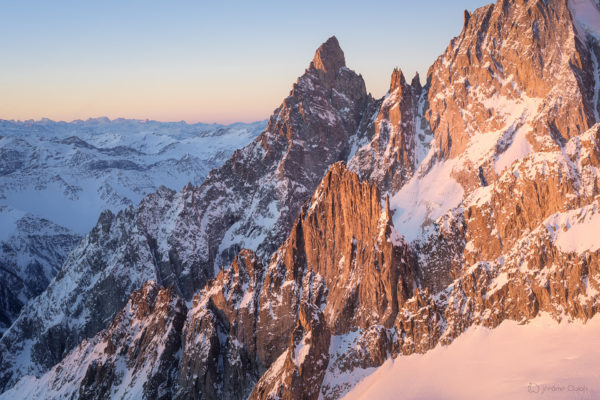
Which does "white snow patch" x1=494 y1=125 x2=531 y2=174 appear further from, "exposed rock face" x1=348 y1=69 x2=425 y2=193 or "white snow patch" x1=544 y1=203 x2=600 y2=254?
"white snow patch" x1=544 y1=203 x2=600 y2=254

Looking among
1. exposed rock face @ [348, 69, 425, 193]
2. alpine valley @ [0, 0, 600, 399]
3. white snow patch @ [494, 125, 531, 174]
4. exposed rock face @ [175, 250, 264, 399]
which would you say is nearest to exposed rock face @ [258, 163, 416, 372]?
alpine valley @ [0, 0, 600, 399]

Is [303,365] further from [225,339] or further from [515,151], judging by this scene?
[515,151]

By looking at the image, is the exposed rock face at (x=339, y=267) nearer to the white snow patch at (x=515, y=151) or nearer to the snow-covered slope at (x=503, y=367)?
the snow-covered slope at (x=503, y=367)

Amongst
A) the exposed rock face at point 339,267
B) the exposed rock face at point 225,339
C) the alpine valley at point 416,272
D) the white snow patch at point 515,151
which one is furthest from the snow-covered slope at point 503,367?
the white snow patch at point 515,151

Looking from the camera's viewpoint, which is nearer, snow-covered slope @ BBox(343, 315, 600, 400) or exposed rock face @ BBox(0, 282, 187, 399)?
snow-covered slope @ BBox(343, 315, 600, 400)

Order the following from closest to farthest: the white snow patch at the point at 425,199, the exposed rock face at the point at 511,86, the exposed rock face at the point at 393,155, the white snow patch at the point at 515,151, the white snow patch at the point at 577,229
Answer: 1. the white snow patch at the point at 577,229
2. the exposed rock face at the point at 511,86
3. the white snow patch at the point at 515,151
4. the white snow patch at the point at 425,199
5. the exposed rock face at the point at 393,155

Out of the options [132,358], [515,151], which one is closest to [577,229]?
[515,151]

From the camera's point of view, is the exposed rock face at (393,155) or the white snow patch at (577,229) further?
the exposed rock face at (393,155)
